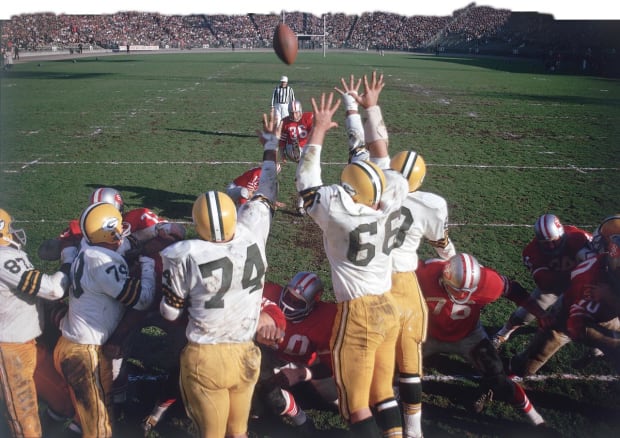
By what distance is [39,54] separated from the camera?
44219mm

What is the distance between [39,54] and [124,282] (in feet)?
163

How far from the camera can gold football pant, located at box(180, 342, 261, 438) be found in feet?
9.91

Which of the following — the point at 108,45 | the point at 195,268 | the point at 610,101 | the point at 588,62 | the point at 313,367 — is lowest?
the point at 313,367

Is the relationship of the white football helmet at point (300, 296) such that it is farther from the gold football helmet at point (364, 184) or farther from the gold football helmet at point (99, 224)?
the gold football helmet at point (99, 224)

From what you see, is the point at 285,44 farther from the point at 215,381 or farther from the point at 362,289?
the point at 215,381

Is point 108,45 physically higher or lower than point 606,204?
higher

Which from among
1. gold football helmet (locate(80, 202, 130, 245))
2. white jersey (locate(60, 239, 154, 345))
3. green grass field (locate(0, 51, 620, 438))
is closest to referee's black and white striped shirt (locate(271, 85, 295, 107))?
green grass field (locate(0, 51, 620, 438))

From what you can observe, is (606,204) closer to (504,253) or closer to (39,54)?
(504,253)

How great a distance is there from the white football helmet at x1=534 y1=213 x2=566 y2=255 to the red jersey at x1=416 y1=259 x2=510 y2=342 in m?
0.71

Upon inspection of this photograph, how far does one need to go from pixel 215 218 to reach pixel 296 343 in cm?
140

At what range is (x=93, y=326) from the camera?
3.32 metres

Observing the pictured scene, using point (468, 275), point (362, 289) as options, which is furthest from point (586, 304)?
point (362, 289)

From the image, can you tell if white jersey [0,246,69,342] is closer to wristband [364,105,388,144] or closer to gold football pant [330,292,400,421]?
gold football pant [330,292,400,421]

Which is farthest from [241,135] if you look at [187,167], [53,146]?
[53,146]
